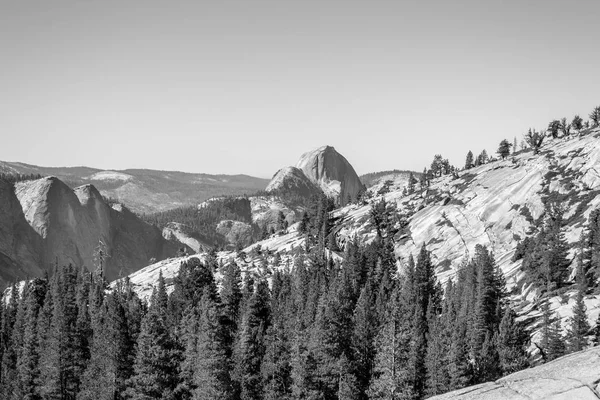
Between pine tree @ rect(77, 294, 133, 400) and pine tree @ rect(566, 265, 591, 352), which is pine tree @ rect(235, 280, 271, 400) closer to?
pine tree @ rect(77, 294, 133, 400)

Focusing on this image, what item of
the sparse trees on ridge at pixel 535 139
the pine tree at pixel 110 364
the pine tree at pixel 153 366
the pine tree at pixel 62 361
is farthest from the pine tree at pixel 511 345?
the sparse trees on ridge at pixel 535 139

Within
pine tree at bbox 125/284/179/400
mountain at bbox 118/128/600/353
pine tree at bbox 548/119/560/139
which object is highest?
pine tree at bbox 548/119/560/139

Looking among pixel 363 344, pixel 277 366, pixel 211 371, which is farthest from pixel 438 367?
pixel 211 371

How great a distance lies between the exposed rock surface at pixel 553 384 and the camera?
635 inches

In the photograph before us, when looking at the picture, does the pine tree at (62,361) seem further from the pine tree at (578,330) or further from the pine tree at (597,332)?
the pine tree at (597,332)

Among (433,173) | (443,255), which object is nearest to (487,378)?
(443,255)

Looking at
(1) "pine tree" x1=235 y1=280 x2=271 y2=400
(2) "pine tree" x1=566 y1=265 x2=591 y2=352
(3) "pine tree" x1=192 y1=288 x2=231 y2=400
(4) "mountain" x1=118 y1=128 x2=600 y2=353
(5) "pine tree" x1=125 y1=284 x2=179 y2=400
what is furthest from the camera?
(4) "mountain" x1=118 y1=128 x2=600 y2=353

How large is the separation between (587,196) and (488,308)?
2197 inches

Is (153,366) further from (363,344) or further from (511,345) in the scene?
(511,345)

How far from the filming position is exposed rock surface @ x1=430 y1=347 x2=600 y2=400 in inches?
635

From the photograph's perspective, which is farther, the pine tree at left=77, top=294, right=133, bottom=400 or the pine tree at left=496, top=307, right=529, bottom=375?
the pine tree at left=77, top=294, right=133, bottom=400

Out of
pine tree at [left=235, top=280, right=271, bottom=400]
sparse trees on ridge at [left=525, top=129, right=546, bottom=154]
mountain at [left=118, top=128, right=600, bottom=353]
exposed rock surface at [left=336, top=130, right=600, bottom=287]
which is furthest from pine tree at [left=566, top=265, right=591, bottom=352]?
sparse trees on ridge at [left=525, top=129, right=546, bottom=154]

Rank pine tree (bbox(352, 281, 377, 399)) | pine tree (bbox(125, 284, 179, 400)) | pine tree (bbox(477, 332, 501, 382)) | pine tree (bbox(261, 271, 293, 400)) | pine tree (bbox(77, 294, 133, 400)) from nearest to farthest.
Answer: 1. pine tree (bbox(125, 284, 179, 400))
2. pine tree (bbox(477, 332, 501, 382))
3. pine tree (bbox(261, 271, 293, 400))
4. pine tree (bbox(77, 294, 133, 400))
5. pine tree (bbox(352, 281, 377, 399))

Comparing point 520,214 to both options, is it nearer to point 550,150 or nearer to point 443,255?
point 443,255
